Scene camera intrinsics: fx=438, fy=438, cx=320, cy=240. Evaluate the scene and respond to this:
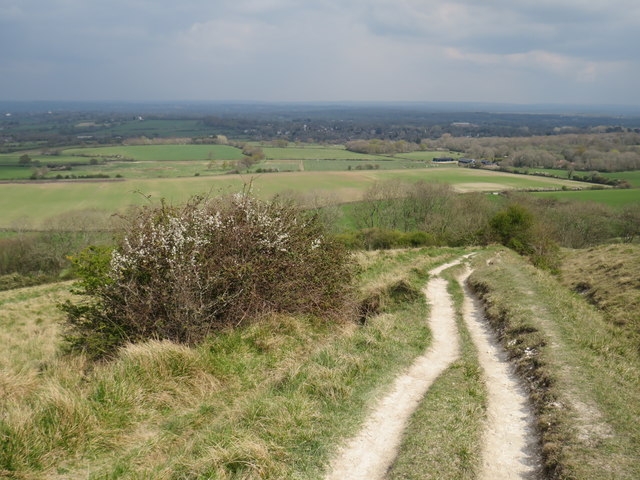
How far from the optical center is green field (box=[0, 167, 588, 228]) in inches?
2090

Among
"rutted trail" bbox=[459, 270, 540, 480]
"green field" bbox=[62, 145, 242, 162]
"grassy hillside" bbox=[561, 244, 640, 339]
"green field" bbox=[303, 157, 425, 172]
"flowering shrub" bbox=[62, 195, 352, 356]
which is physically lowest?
"grassy hillside" bbox=[561, 244, 640, 339]

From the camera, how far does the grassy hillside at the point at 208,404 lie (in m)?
5.62

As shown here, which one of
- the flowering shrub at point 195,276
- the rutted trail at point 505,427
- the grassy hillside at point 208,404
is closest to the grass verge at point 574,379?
the rutted trail at point 505,427

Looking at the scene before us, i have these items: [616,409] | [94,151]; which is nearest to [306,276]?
[616,409]

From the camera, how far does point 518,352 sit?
9.84m

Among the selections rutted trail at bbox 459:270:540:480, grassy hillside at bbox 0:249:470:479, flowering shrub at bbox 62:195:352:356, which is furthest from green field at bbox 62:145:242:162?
rutted trail at bbox 459:270:540:480

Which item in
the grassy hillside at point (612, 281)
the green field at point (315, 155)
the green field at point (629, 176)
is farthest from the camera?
the green field at point (315, 155)

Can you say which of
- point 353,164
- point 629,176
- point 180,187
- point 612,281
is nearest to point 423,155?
point 353,164

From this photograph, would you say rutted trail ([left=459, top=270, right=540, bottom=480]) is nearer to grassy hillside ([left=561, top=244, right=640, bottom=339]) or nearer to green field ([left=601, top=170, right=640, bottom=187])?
grassy hillside ([left=561, top=244, right=640, bottom=339])

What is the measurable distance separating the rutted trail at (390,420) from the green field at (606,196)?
55042 mm

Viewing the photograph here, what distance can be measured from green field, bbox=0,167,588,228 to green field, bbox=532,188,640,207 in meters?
6.32

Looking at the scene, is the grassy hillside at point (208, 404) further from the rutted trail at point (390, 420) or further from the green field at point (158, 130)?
the green field at point (158, 130)

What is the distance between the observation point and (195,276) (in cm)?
999

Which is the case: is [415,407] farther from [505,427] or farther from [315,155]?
[315,155]
